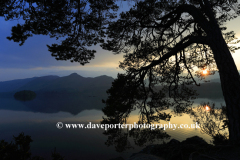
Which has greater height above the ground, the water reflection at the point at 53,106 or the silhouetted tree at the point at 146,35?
the silhouetted tree at the point at 146,35

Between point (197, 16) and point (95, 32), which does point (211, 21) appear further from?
point (95, 32)

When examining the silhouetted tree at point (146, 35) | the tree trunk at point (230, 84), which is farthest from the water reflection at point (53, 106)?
the tree trunk at point (230, 84)

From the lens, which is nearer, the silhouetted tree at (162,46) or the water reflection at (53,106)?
the silhouetted tree at (162,46)

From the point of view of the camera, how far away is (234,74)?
148 inches

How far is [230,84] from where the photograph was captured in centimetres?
371

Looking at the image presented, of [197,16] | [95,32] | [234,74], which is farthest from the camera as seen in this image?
[95,32]

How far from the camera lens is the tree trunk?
11.6ft

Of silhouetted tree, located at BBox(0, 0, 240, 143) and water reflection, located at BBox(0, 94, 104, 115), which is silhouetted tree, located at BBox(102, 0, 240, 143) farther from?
water reflection, located at BBox(0, 94, 104, 115)

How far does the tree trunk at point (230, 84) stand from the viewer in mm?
3550

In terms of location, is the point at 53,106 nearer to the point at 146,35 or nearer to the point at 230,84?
the point at 146,35

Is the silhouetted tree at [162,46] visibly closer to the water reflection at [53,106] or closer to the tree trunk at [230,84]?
the tree trunk at [230,84]

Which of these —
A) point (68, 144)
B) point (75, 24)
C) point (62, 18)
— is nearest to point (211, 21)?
point (75, 24)

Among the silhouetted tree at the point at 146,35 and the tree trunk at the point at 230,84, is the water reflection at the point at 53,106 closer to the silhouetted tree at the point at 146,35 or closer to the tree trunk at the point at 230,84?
the silhouetted tree at the point at 146,35

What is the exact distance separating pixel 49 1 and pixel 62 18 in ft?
2.84
